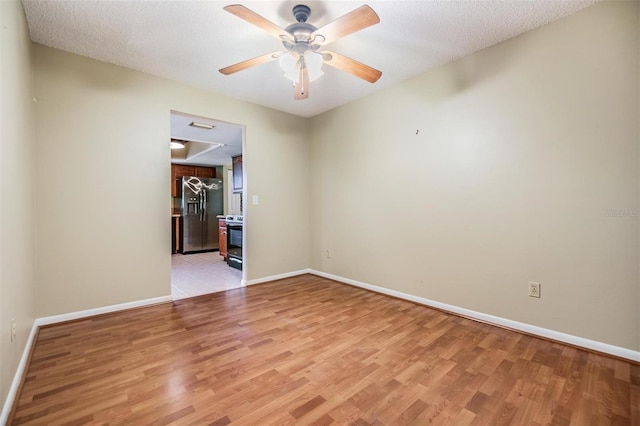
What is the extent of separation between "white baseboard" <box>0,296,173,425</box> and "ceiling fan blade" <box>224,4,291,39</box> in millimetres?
2296

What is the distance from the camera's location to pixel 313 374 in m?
1.75

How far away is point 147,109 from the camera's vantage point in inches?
117

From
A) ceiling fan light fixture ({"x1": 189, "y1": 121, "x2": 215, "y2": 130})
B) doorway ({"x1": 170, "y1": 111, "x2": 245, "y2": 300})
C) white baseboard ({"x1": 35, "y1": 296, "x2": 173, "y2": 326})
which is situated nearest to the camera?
white baseboard ({"x1": 35, "y1": 296, "x2": 173, "y2": 326})

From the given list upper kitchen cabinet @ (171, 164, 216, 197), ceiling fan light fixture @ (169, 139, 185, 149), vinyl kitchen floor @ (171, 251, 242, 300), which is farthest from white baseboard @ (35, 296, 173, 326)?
upper kitchen cabinet @ (171, 164, 216, 197)

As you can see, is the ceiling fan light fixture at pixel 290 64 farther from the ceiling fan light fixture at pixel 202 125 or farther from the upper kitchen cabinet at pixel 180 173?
the upper kitchen cabinet at pixel 180 173

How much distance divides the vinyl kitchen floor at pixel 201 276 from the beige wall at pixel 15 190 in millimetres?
1482

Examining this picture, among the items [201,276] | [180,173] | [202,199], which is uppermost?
[180,173]

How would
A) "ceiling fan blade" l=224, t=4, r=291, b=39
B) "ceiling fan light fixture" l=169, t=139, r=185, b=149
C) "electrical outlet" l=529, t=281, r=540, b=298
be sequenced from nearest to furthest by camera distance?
"ceiling fan blade" l=224, t=4, r=291, b=39 → "electrical outlet" l=529, t=281, r=540, b=298 → "ceiling fan light fixture" l=169, t=139, r=185, b=149

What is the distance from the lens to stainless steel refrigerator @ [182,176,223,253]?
666cm

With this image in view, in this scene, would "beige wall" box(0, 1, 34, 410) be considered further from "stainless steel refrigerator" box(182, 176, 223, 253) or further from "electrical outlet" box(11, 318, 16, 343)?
"stainless steel refrigerator" box(182, 176, 223, 253)

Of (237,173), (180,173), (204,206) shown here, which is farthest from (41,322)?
(180,173)

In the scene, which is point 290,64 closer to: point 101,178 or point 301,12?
point 301,12

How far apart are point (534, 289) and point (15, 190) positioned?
3.72 metres

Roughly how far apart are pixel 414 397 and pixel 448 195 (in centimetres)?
190
